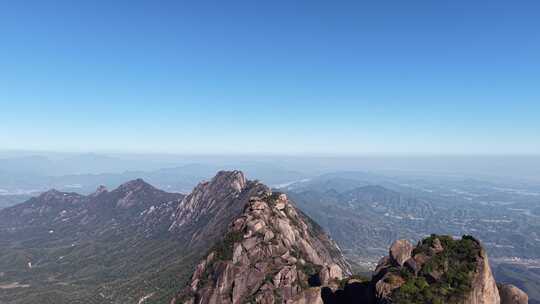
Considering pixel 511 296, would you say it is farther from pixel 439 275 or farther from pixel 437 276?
pixel 437 276

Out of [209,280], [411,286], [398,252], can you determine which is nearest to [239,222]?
[209,280]

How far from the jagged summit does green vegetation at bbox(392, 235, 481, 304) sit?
45.6 meters

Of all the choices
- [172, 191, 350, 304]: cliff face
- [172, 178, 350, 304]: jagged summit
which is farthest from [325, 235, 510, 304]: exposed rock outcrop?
[172, 191, 350, 304]: cliff face

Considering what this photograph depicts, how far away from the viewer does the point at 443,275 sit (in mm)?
72250

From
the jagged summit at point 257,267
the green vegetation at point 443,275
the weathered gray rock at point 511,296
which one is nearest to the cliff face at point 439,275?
the green vegetation at point 443,275

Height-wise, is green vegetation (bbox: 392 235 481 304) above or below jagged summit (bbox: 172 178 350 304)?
above

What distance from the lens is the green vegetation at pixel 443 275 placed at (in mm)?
67375

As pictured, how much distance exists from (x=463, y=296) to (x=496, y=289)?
29.7ft

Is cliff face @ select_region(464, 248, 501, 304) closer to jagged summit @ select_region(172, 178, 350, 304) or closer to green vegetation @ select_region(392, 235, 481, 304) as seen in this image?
green vegetation @ select_region(392, 235, 481, 304)

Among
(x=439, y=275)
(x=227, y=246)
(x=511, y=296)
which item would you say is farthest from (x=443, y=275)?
(x=227, y=246)

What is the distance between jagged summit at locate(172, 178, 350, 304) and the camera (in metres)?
137

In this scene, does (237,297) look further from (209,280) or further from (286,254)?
(286,254)

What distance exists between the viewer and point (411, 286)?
6919cm

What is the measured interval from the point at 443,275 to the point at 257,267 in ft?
288
